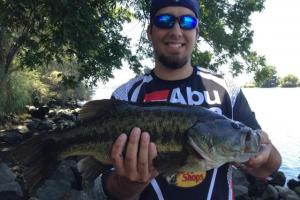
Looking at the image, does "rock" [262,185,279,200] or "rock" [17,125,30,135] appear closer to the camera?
"rock" [262,185,279,200]

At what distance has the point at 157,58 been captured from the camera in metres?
4.15

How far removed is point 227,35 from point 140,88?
1864 centimetres

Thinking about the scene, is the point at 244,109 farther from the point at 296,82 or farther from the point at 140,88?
the point at 296,82

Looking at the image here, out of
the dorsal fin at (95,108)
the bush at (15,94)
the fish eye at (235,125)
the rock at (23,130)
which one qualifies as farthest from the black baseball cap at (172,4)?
the bush at (15,94)

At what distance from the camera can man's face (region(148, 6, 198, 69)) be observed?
4.02 meters

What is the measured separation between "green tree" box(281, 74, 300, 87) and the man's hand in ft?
428

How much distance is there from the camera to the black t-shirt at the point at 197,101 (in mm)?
3748

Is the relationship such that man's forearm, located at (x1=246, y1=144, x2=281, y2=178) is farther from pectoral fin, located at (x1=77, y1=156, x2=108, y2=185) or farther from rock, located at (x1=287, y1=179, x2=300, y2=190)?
rock, located at (x1=287, y1=179, x2=300, y2=190)

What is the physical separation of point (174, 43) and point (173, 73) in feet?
0.95

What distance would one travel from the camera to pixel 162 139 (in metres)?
3.40

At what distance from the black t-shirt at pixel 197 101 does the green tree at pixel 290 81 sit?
13034 centimetres

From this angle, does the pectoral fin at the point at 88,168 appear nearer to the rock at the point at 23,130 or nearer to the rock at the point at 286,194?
the rock at the point at 286,194

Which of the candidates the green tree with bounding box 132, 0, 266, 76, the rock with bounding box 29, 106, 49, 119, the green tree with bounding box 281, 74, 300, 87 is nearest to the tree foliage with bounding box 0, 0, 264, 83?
the green tree with bounding box 132, 0, 266, 76

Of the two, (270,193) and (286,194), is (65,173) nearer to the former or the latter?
(270,193)
